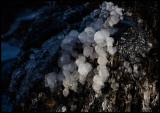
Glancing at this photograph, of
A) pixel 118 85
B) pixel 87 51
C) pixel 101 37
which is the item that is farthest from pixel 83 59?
pixel 118 85

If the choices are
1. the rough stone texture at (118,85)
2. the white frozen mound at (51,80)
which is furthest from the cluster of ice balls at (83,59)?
the rough stone texture at (118,85)

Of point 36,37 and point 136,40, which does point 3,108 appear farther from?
point 136,40

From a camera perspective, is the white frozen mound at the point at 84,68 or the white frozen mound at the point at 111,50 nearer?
the white frozen mound at the point at 84,68

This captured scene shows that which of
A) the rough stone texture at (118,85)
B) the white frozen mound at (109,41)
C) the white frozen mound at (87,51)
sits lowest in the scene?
the rough stone texture at (118,85)

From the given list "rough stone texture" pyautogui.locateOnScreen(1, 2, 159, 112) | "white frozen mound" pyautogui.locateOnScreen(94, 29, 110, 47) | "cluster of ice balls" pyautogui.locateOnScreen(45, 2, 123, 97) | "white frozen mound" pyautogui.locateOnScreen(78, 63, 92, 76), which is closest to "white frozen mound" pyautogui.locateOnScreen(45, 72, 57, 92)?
"cluster of ice balls" pyautogui.locateOnScreen(45, 2, 123, 97)

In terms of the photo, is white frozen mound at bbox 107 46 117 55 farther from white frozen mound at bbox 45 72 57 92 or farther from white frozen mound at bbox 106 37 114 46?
white frozen mound at bbox 45 72 57 92

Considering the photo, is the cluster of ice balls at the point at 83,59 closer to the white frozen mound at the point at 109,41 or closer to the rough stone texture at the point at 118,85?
the white frozen mound at the point at 109,41

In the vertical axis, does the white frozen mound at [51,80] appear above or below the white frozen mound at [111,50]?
below

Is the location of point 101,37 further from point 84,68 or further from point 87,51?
point 84,68

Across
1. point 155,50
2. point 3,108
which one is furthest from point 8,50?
point 155,50
